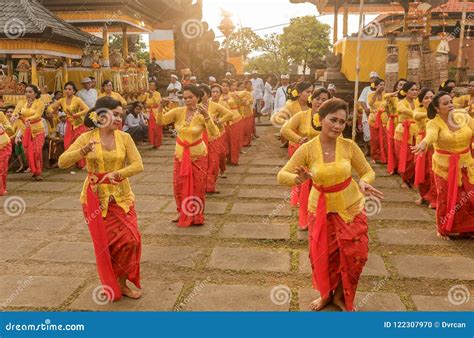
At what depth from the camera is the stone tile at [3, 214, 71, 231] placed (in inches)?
258

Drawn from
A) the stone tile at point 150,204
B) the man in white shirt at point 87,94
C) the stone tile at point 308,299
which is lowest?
the stone tile at point 150,204

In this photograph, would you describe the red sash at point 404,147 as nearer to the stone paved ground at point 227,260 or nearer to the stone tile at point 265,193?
the stone paved ground at point 227,260

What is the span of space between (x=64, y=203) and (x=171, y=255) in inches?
124

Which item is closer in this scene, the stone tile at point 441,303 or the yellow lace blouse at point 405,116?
the stone tile at point 441,303

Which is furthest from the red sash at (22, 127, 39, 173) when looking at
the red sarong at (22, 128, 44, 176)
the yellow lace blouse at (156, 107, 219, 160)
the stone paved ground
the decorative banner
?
the decorative banner

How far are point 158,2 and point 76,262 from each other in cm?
1701

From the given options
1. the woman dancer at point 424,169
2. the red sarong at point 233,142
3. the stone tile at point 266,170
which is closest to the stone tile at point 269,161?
the stone tile at point 266,170

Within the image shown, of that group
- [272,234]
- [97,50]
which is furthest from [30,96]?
[97,50]

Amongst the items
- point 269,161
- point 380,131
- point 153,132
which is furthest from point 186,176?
point 153,132

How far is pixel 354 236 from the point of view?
3.85m

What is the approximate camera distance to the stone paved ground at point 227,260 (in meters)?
4.31

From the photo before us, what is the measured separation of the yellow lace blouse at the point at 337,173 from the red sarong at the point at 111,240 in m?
1.37

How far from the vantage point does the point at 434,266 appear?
5082mm

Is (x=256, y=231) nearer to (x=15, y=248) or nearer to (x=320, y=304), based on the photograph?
(x=320, y=304)
